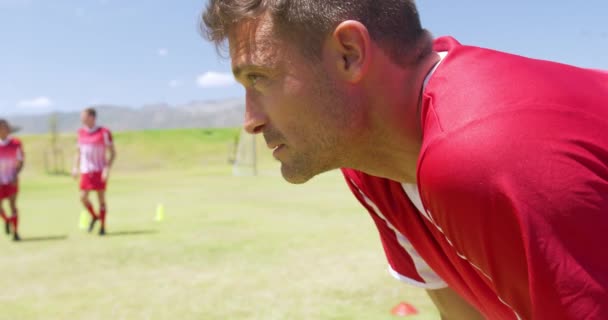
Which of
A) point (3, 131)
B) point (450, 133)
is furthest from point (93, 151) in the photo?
point (450, 133)

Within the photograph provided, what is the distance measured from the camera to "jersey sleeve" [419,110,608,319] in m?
0.97

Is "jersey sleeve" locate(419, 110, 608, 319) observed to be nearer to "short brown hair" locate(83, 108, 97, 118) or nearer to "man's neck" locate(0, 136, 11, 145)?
"short brown hair" locate(83, 108, 97, 118)

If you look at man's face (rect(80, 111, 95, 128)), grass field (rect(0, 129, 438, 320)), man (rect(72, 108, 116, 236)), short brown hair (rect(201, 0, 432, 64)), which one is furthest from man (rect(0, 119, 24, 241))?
short brown hair (rect(201, 0, 432, 64))

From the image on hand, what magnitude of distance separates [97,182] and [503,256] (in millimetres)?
9490

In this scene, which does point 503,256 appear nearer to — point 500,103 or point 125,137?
point 500,103

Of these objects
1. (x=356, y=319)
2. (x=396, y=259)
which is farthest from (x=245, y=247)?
(x=396, y=259)

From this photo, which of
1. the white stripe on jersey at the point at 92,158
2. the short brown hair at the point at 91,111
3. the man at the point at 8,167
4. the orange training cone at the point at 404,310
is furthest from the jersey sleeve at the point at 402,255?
the man at the point at 8,167

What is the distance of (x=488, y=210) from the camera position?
3.36ft

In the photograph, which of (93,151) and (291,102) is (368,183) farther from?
(93,151)

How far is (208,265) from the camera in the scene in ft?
22.0

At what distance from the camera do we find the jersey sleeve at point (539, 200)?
97 cm

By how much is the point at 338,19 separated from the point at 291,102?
223 mm

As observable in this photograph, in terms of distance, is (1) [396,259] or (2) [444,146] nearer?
(2) [444,146]

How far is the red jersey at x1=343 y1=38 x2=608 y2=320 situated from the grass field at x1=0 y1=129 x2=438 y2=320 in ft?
11.7
